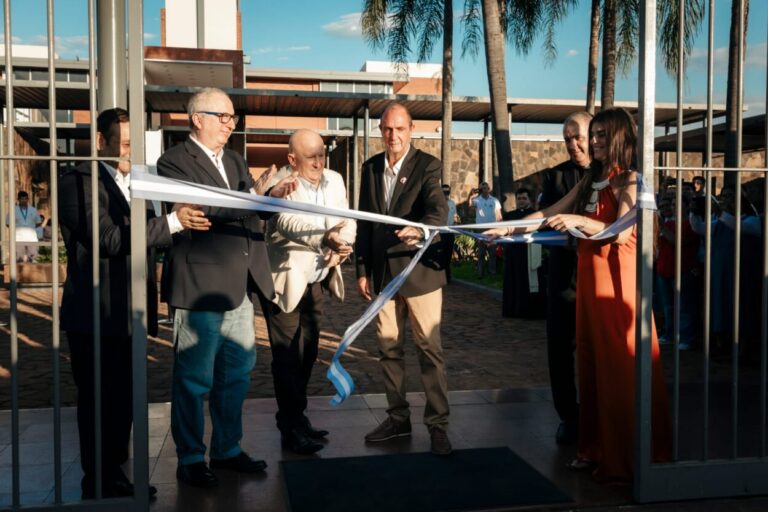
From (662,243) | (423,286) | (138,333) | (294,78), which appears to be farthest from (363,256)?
(294,78)

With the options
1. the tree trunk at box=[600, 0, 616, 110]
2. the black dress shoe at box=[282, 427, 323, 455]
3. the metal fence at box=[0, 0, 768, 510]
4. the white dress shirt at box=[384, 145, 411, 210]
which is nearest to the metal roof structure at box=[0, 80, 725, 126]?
the tree trunk at box=[600, 0, 616, 110]

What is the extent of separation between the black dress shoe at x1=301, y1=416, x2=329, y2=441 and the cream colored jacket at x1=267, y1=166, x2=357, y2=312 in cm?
80

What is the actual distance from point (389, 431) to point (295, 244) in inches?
55.4

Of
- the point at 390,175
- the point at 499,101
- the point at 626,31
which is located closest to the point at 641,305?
the point at 390,175

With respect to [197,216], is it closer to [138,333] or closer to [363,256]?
[138,333]

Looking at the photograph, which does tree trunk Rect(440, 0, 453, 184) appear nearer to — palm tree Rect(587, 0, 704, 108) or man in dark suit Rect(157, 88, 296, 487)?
palm tree Rect(587, 0, 704, 108)

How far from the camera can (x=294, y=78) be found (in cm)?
3606

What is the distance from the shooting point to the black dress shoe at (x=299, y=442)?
461 centimetres

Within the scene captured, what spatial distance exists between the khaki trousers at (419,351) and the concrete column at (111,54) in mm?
2232

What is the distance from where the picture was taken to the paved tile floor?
3.85 metres

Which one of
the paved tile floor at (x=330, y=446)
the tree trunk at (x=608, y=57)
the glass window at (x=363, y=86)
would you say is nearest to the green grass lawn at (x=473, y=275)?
the tree trunk at (x=608, y=57)

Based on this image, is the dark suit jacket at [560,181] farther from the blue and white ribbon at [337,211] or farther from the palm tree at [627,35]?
the palm tree at [627,35]

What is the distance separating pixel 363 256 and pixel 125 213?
1792mm

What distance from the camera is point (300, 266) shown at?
4656 millimetres
